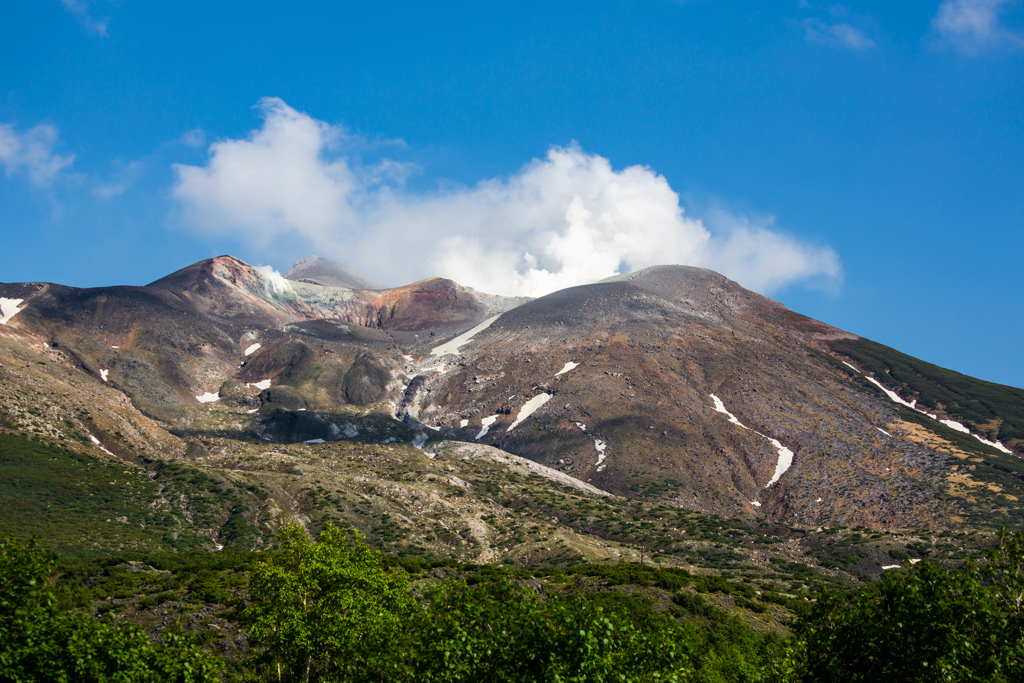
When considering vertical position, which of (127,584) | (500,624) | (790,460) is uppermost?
(790,460)

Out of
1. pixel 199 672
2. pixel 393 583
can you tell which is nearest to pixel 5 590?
pixel 199 672

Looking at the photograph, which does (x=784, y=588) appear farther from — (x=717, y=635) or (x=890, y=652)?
(x=890, y=652)

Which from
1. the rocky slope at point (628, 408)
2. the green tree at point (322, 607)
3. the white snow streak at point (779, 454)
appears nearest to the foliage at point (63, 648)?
the green tree at point (322, 607)

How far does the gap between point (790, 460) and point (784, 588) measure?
82089 mm

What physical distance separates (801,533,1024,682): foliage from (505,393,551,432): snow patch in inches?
5513

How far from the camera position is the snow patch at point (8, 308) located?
167m

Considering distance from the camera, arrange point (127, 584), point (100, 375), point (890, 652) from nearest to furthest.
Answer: point (890, 652) < point (127, 584) < point (100, 375)

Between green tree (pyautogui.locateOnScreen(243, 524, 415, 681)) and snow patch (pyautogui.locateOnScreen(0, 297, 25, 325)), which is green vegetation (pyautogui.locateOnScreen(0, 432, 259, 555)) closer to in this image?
green tree (pyautogui.locateOnScreen(243, 524, 415, 681))

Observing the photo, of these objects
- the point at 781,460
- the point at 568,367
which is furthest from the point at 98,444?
the point at 781,460

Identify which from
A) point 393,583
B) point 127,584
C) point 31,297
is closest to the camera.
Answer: point 393,583

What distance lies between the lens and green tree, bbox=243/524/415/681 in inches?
1043

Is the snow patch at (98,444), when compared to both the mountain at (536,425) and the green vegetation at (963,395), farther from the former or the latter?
the green vegetation at (963,395)

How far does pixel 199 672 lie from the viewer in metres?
19.7

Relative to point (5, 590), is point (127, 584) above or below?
below
